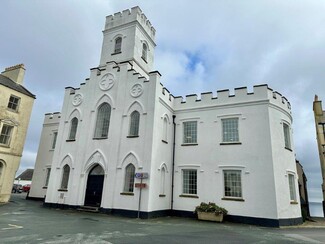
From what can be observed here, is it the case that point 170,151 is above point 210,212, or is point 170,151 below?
above

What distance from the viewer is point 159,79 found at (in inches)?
749

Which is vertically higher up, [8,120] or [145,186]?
[8,120]

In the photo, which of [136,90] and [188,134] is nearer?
[136,90]

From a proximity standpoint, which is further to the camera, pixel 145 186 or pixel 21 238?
pixel 145 186

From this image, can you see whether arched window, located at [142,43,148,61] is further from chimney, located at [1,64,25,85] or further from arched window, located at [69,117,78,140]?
chimney, located at [1,64,25,85]

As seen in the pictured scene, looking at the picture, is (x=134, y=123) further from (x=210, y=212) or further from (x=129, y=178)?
(x=210, y=212)

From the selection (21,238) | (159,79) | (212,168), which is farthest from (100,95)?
(21,238)

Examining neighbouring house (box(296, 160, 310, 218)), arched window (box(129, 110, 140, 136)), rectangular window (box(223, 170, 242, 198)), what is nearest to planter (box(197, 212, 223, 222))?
rectangular window (box(223, 170, 242, 198))

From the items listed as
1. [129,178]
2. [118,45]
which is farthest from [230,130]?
[118,45]

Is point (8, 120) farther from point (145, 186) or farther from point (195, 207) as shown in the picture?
point (195, 207)

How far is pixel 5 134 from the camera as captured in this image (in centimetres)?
2244

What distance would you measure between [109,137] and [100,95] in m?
4.22

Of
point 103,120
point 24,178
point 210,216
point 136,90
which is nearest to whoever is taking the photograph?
point 210,216

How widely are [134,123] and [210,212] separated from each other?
8764mm
